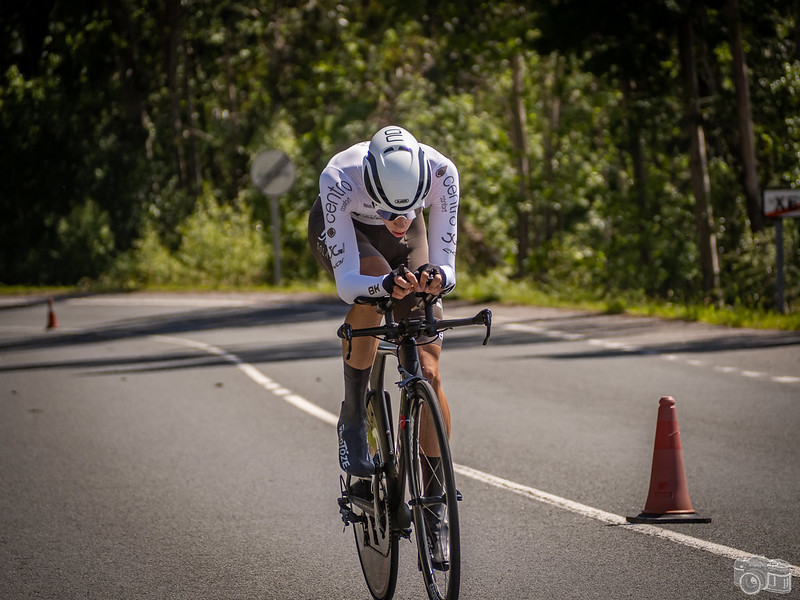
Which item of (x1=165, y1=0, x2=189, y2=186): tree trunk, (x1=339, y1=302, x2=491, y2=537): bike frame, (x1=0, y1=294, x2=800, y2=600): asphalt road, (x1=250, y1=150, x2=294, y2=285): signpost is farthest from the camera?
(x1=165, y1=0, x2=189, y2=186): tree trunk

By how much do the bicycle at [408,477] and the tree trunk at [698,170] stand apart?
1761cm

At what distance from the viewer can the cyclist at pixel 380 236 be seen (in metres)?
4.46

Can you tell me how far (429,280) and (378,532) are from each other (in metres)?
1.17

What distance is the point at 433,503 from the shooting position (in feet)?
14.3

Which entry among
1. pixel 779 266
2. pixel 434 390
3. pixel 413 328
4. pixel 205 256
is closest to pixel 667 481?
pixel 434 390

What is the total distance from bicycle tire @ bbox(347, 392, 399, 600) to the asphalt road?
0.19 m

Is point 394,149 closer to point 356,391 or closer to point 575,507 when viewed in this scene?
point 356,391

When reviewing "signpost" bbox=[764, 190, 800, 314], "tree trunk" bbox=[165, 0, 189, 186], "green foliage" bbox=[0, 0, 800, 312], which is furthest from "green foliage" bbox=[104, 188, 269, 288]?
"signpost" bbox=[764, 190, 800, 314]

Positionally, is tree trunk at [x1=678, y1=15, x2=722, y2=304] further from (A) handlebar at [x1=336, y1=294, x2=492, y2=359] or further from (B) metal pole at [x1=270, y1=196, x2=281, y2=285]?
(A) handlebar at [x1=336, y1=294, x2=492, y2=359]

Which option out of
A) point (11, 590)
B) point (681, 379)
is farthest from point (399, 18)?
point (11, 590)

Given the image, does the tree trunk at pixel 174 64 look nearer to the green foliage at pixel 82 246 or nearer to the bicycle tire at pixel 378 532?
the green foliage at pixel 82 246

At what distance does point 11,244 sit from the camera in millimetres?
35125

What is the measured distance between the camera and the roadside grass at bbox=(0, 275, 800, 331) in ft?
59.0

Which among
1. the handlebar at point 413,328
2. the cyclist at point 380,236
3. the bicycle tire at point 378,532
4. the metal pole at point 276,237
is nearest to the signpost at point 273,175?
the metal pole at point 276,237
